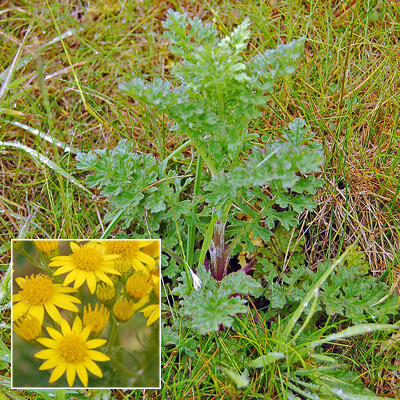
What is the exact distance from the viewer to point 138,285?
86.7 inches

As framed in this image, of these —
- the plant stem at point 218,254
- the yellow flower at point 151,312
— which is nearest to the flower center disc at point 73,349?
the yellow flower at point 151,312

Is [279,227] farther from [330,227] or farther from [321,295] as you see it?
[321,295]

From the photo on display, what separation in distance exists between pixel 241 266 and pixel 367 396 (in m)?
0.96

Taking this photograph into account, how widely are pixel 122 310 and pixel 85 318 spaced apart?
0.17 meters

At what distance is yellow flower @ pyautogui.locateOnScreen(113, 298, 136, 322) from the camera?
215 cm

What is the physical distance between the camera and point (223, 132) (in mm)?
2107

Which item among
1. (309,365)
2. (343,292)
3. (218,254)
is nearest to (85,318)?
(218,254)

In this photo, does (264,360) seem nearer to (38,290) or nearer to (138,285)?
(138,285)

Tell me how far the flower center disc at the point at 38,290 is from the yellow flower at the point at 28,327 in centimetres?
8

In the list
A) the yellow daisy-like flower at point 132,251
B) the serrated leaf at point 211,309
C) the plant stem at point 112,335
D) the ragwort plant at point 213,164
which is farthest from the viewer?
the yellow daisy-like flower at point 132,251

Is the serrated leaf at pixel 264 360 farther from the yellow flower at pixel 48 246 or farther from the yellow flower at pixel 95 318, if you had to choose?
the yellow flower at pixel 48 246

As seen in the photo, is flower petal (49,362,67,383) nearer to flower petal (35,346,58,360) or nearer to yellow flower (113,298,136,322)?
flower petal (35,346,58,360)

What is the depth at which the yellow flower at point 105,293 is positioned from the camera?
2.15 meters

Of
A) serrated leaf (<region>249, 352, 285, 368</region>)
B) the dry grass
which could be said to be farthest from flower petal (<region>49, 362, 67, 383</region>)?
serrated leaf (<region>249, 352, 285, 368</region>)
